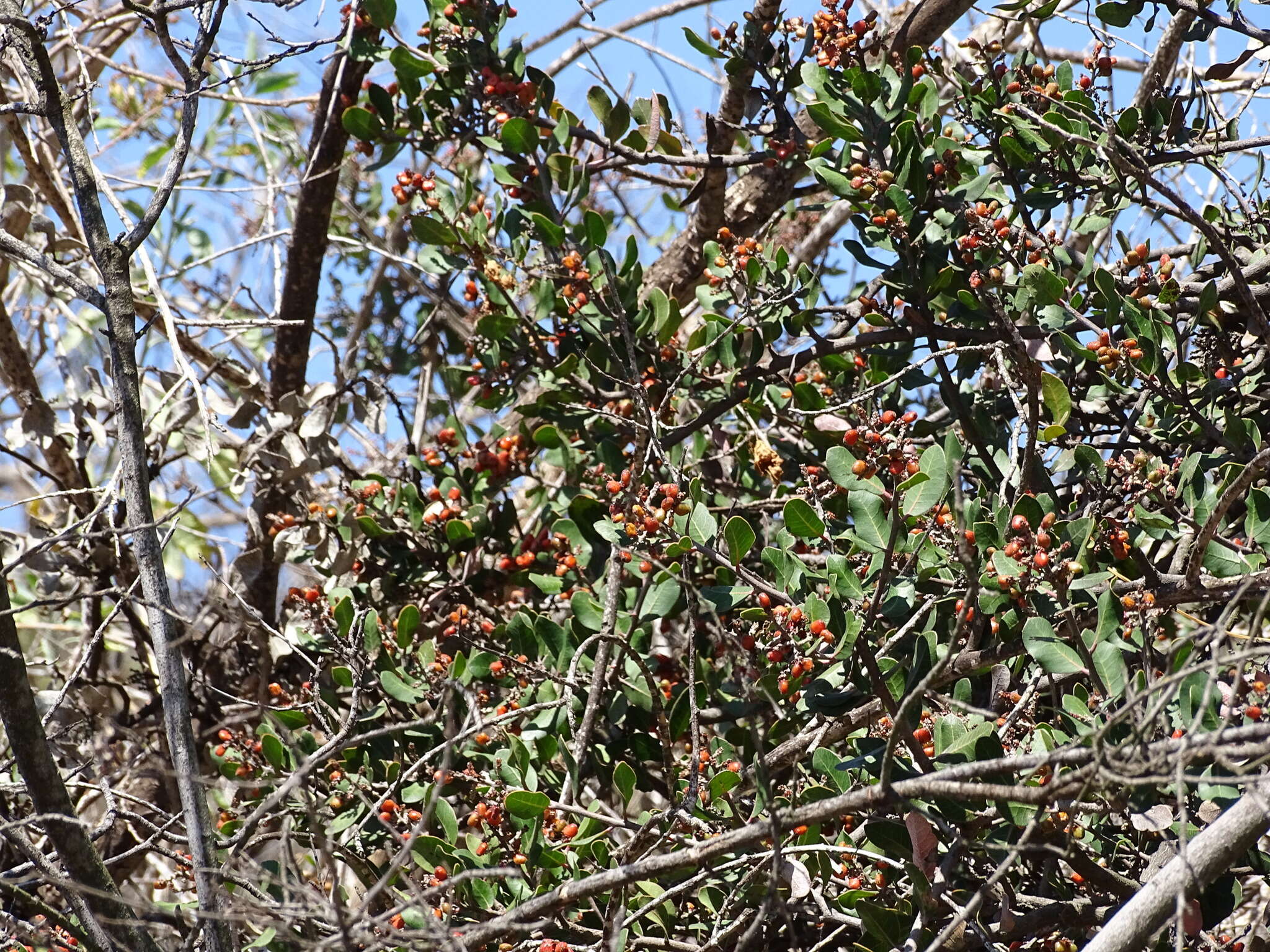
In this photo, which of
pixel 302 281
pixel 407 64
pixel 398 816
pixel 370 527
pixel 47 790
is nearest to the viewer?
pixel 47 790

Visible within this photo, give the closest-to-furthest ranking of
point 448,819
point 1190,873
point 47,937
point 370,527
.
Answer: point 1190,873, point 47,937, point 448,819, point 370,527

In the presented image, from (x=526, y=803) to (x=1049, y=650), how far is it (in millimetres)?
805

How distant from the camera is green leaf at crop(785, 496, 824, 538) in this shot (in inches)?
72.1

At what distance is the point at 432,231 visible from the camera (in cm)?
229

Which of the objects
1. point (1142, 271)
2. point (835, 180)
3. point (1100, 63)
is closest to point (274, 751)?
point (835, 180)

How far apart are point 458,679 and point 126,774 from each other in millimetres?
752

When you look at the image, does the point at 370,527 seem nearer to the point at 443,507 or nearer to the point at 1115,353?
the point at 443,507

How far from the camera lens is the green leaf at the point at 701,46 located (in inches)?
89.5

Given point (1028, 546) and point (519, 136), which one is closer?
point (1028, 546)

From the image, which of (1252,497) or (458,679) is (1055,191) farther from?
(458,679)

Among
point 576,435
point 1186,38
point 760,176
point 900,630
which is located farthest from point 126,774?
point 1186,38

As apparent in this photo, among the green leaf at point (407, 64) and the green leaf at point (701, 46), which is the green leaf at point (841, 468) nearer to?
the green leaf at point (701, 46)

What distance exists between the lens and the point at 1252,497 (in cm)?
171

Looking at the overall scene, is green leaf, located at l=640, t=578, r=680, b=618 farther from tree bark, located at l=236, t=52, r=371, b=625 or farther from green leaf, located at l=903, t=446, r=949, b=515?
tree bark, located at l=236, t=52, r=371, b=625
